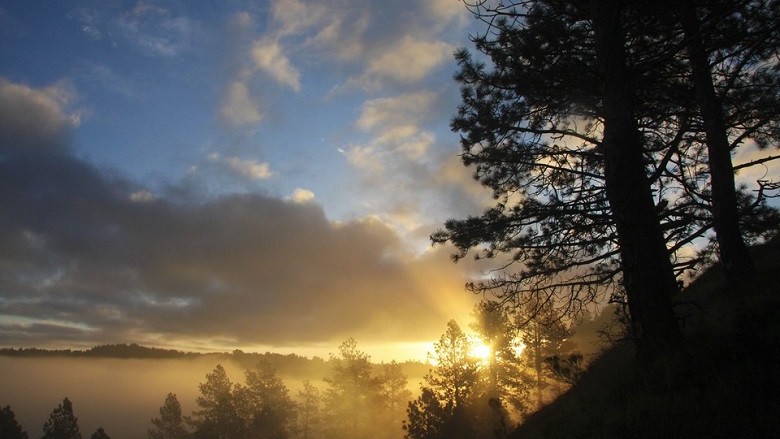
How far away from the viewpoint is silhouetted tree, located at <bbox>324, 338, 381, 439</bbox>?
159ft

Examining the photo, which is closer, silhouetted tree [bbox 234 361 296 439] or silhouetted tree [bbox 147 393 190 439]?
silhouetted tree [bbox 234 361 296 439]

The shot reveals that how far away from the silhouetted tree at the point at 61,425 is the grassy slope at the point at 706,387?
257 ft

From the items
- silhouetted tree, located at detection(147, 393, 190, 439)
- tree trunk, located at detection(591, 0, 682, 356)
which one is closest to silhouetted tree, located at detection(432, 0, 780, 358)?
tree trunk, located at detection(591, 0, 682, 356)

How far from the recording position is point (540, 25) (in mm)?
8000

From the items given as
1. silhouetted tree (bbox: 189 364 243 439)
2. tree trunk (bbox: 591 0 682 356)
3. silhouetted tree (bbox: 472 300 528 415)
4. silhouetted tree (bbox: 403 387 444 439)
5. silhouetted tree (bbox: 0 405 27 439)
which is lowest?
silhouetted tree (bbox: 0 405 27 439)

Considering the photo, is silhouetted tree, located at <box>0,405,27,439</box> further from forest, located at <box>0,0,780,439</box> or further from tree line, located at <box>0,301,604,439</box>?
forest, located at <box>0,0,780,439</box>

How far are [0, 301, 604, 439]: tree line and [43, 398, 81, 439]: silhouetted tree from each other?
128mm

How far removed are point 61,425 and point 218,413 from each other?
29.6 meters

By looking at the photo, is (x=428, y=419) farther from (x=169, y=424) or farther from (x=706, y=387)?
(x=169, y=424)

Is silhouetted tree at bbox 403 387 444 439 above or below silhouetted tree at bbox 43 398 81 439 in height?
above

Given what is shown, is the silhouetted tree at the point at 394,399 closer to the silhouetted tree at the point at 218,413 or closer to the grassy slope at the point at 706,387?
the silhouetted tree at the point at 218,413

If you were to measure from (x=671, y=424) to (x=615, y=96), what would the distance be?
485 cm

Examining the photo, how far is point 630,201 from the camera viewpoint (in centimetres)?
663

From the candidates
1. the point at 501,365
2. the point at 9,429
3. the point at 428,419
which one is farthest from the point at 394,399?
the point at 9,429
